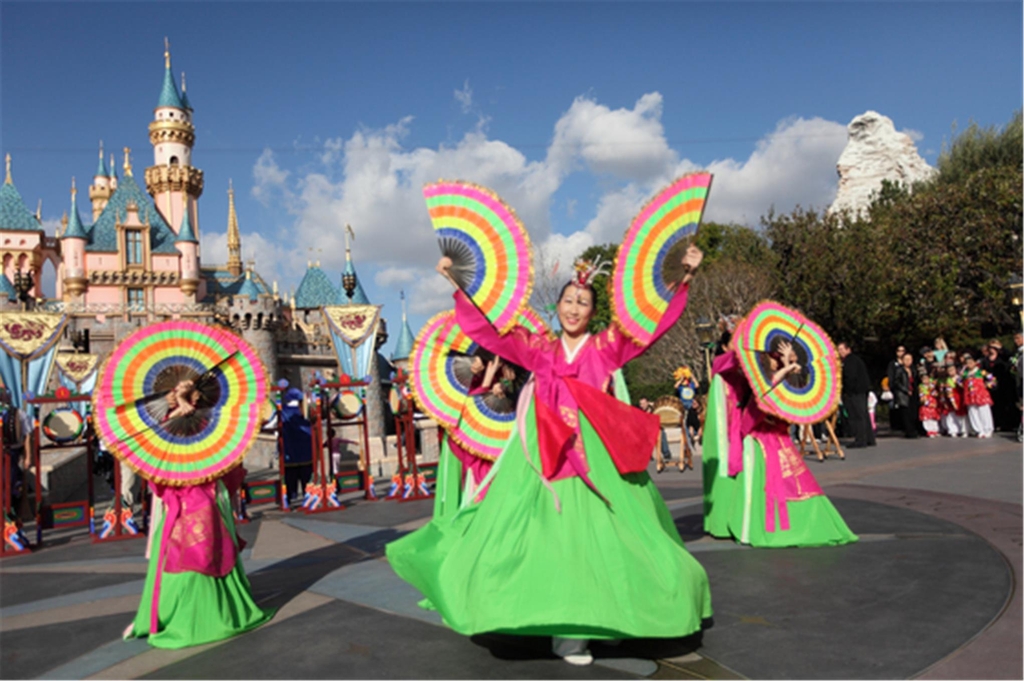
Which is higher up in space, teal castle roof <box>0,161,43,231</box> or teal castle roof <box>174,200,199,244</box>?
teal castle roof <box>0,161,43,231</box>

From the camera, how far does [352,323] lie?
1530cm

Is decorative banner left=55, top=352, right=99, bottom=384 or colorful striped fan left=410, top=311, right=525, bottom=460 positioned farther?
decorative banner left=55, top=352, right=99, bottom=384

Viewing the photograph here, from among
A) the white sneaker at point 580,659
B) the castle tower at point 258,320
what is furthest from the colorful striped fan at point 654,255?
the castle tower at point 258,320

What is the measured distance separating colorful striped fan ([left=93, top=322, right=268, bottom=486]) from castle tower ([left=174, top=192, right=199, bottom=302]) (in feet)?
154

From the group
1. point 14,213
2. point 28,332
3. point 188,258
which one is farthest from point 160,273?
point 28,332

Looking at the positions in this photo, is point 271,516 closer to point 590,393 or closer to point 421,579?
point 421,579

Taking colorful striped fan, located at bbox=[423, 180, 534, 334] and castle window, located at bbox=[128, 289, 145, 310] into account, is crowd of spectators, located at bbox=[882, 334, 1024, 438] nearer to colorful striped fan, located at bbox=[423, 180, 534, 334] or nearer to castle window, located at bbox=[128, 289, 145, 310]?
colorful striped fan, located at bbox=[423, 180, 534, 334]

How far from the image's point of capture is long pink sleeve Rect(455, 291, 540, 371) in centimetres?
520

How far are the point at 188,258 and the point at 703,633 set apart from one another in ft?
165

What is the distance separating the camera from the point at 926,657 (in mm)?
4598

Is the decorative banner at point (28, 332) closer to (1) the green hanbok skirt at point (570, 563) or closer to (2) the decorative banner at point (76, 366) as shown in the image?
(2) the decorative banner at point (76, 366)

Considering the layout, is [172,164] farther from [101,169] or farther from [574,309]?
[574,309]

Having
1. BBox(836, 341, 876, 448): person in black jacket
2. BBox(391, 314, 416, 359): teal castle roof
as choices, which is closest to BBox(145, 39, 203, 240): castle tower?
BBox(391, 314, 416, 359): teal castle roof

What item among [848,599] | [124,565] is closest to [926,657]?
[848,599]
